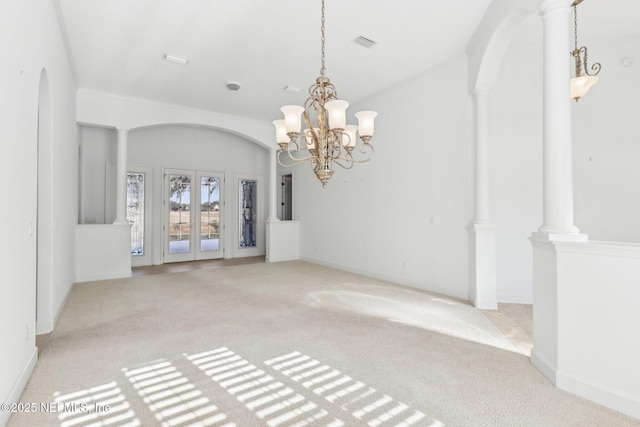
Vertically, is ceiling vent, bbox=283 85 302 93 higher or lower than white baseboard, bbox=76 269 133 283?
higher

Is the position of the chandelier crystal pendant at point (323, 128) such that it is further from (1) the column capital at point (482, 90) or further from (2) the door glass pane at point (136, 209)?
(2) the door glass pane at point (136, 209)

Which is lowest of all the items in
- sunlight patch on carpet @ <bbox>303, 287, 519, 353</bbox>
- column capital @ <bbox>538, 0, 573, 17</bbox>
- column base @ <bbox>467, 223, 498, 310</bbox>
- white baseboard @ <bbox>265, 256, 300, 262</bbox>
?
sunlight patch on carpet @ <bbox>303, 287, 519, 353</bbox>

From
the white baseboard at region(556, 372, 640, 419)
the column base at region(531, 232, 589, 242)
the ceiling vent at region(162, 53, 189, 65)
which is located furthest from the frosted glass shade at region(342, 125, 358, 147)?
the ceiling vent at region(162, 53, 189, 65)

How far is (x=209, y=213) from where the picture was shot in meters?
7.82

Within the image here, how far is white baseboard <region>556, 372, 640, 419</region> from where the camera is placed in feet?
5.86

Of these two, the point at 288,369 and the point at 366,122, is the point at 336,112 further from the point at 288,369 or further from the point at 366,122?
the point at 288,369

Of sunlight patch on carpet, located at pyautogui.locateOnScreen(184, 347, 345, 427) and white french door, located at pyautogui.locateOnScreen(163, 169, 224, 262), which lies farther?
white french door, located at pyautogui.locateOnScreen(163, 169, 224, 262)

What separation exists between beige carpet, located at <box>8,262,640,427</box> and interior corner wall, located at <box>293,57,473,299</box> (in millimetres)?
834

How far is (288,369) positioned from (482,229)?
9.19 ft

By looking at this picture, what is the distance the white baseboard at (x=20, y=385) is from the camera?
1652 mm

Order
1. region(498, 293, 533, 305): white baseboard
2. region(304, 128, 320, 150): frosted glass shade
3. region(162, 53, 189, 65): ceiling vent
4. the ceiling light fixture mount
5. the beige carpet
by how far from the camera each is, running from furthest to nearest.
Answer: the ceiling light fixture mount
region(162, 53, 189, 65): ceiling vent
region(498, 293, 533, 305): white baseboard
region(304, 128, 320, 150): frosted glass shade
the beige carpet

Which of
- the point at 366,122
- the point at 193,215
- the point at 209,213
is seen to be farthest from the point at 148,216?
the point at 366,122

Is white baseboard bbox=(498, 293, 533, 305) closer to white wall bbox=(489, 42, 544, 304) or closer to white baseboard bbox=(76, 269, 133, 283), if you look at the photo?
white wall bbox=(489, 42, 544, 304)

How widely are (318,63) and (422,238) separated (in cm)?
290
